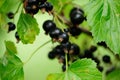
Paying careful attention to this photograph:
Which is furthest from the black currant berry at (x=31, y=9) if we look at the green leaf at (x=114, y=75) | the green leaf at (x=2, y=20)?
the green leaf at (x=114, y=75)

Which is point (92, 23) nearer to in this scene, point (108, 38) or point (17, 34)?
point (108, 38)

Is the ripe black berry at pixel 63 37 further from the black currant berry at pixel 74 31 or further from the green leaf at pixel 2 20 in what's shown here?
the green leaf at pixel 2 20

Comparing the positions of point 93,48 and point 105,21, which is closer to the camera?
point 105,21

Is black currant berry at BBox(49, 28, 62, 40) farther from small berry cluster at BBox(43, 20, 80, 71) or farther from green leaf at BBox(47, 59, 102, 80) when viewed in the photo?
green leaf at BBox(47, 59, 102, 80)

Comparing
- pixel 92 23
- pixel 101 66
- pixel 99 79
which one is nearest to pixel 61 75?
pixel 99 79

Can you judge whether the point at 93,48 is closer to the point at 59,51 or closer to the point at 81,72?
the point at 59,51

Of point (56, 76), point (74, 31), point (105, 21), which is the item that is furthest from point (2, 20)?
point (105, 21)

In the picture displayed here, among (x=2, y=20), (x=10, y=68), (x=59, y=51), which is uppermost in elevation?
(x=2, y=20)
